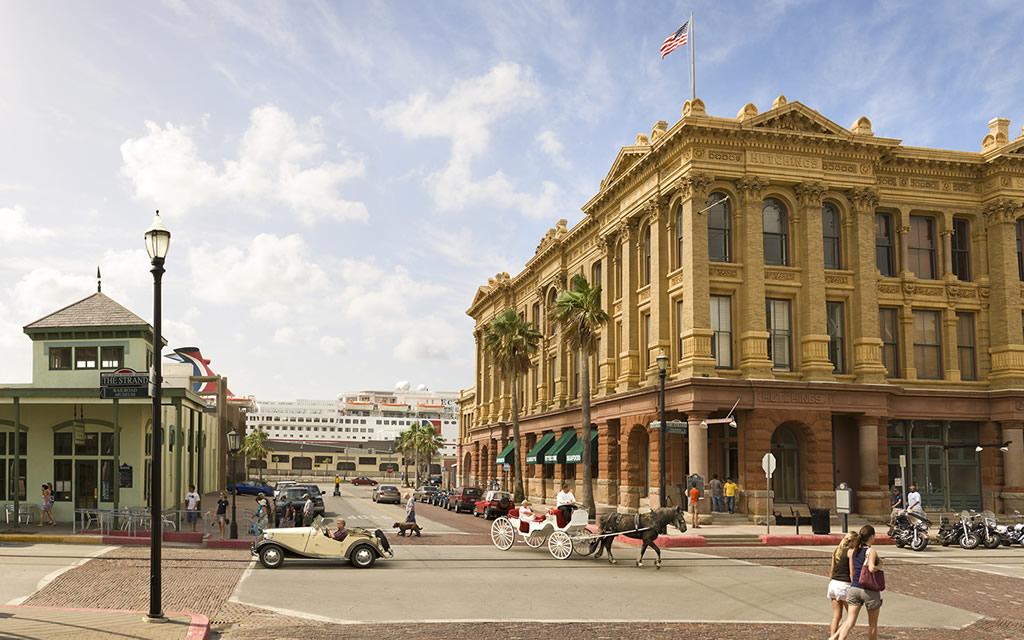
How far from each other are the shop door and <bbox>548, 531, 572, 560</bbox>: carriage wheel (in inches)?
811

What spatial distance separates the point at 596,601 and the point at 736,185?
27549 millimetres

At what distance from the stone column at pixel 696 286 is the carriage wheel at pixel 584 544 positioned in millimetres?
14687

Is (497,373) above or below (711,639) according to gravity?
above

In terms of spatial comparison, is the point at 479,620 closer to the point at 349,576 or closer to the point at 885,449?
the point at 349,576

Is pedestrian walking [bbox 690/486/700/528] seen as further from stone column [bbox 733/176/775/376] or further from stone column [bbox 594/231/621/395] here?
stone column [bbox 594/231/621/395]

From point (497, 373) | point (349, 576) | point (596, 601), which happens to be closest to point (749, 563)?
point (596, 601)

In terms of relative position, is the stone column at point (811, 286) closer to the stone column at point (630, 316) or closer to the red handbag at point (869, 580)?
the stone column at point (630, 316)

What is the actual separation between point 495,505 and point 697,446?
12.7 meters

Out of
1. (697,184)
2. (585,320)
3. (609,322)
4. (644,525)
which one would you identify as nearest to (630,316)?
(585,320)

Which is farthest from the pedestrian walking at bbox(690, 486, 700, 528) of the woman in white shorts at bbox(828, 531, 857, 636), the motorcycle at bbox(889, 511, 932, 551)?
the woman in white shorts at bbox(828, 531, 857, 636)

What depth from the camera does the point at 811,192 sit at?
42.5 meters

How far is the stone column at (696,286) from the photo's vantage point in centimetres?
4047

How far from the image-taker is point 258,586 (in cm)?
2005

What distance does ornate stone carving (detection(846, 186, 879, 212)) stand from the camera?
1702 inches
